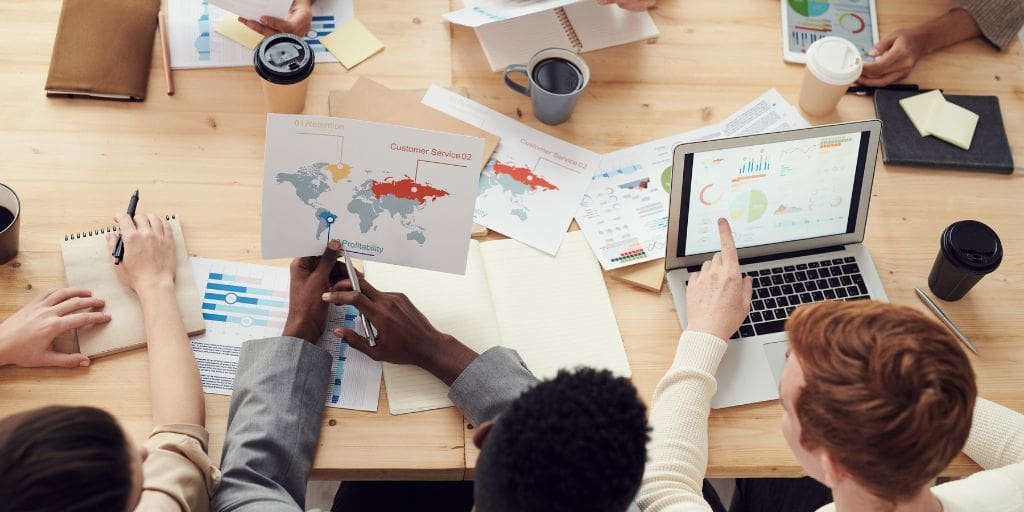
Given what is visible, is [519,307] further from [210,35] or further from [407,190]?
[210,35]

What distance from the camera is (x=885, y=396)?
39.7 inches

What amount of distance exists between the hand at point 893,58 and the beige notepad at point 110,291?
4.06 feet

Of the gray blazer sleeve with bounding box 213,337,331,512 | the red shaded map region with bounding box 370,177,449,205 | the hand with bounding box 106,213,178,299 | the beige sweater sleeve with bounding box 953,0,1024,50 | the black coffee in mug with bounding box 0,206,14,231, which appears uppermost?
the beige sweater sleeve with bounding box 953,0,1024,50

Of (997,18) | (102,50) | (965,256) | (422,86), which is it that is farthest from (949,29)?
(102,50)

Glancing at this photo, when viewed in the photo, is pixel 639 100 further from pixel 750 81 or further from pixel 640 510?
pixel 640 510

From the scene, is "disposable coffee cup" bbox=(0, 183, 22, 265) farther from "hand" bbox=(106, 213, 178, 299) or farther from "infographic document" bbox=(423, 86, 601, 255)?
"infographic document" bbox=(423, 86, 601, 255)

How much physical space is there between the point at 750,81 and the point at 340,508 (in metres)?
1.06

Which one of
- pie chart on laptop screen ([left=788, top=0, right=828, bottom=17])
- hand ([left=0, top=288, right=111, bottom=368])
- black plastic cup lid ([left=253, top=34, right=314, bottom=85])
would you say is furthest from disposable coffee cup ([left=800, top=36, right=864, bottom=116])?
hand ([left=0, top=288, right=111, bottom=368])

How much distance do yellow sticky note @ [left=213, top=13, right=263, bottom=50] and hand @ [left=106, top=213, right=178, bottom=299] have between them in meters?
0.41

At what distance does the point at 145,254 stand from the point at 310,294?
26 centimetres

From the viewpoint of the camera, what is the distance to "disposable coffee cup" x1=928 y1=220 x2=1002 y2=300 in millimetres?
1434

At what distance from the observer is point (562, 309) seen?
1438 millimetres

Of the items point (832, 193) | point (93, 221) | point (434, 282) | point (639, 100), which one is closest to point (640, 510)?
point (434, 282)

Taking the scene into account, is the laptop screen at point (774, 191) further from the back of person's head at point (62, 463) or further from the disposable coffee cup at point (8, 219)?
the disposable coffee cup at point (8, 219)
